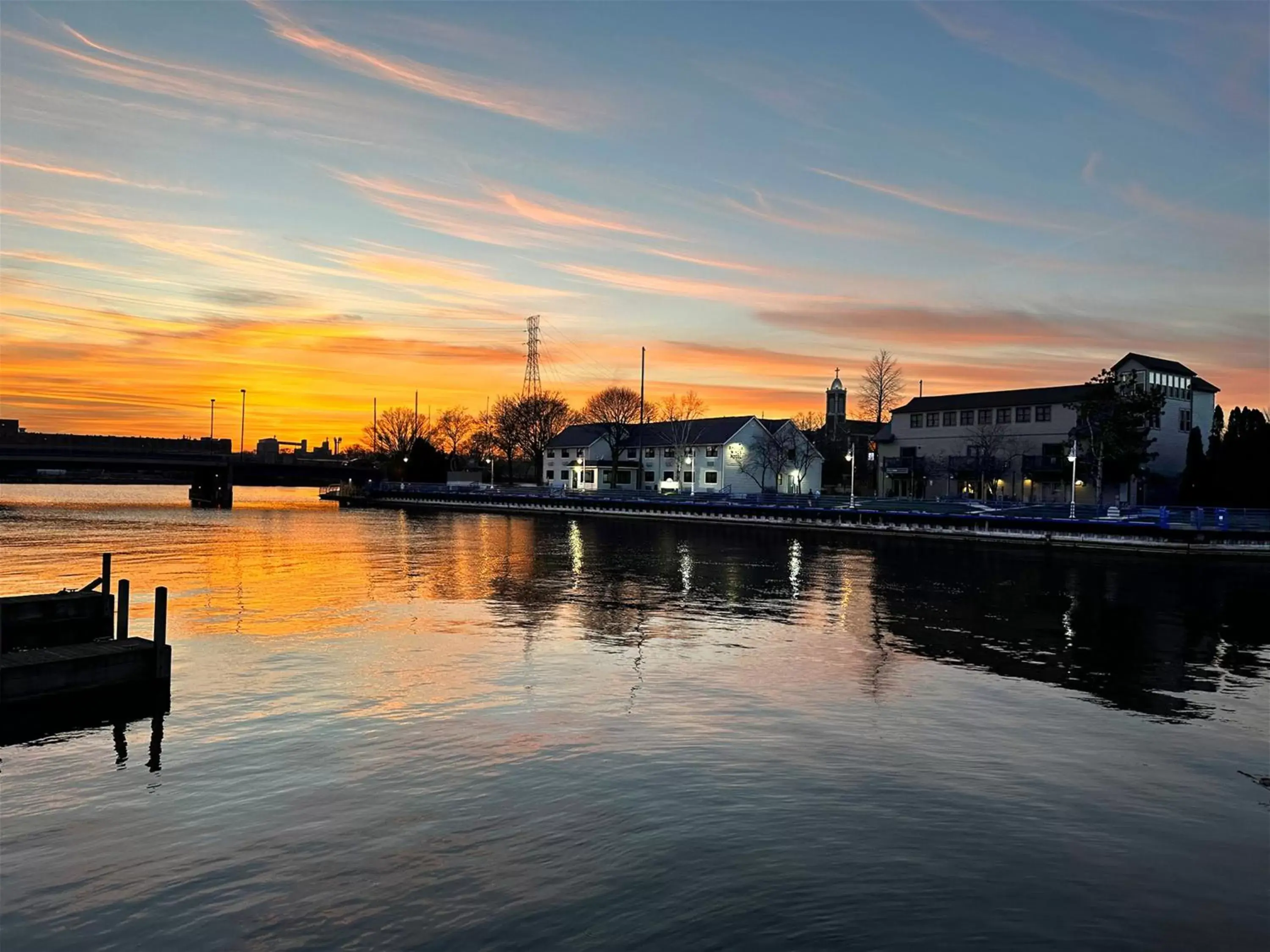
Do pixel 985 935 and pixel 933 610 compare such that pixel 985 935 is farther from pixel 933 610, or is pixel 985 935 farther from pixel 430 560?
pixel 430 560

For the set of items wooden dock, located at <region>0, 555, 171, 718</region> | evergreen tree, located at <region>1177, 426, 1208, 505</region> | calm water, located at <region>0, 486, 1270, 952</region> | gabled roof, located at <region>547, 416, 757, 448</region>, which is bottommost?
calm water, located at <region>0, 486, 1270, 952</region>

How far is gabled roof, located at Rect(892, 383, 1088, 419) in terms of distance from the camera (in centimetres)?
8851

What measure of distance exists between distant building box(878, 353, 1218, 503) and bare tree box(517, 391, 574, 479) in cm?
6146

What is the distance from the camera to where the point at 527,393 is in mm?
146125

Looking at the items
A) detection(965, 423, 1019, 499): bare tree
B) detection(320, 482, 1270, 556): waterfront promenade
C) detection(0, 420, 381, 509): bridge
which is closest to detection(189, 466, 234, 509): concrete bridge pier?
detection(0, 420, 381, 509): bridge

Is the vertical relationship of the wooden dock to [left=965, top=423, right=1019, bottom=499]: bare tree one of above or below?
below

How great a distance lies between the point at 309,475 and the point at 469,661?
135 metres

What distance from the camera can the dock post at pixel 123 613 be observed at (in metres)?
18.5

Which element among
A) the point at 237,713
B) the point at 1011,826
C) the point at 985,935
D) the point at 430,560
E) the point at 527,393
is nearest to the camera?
the point at 985,935

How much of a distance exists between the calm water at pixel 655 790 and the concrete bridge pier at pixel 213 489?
10393 centimetres

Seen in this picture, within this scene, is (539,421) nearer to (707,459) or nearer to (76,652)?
(707,459)

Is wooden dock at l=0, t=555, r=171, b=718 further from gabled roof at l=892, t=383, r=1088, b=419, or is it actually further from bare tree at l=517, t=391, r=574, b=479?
bare tree at l=517, t=391, r=574, b=479

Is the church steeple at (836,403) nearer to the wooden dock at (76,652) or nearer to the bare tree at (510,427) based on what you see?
the bare tree at (510,427)

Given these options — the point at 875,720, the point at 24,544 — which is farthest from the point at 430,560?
the point at 875,720
